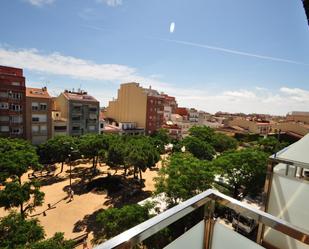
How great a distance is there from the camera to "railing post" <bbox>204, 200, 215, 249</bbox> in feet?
6.57

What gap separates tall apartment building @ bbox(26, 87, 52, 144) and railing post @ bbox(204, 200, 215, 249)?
31.6 meters

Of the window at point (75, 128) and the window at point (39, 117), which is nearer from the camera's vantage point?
the window at point (39, 117)

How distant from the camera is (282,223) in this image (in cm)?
160

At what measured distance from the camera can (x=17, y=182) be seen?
12664 mm

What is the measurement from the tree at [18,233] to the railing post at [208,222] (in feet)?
28.2

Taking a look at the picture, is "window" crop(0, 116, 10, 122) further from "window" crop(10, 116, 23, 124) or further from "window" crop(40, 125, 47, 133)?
"window" crop(40, 125, 47, 133)

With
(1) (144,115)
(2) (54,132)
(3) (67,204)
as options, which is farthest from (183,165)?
(1) (144,115)

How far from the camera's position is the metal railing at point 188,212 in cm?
129

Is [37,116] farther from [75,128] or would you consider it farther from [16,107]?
[75,128]

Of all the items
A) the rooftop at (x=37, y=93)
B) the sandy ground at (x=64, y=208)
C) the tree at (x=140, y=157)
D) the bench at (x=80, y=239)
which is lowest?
the sandy ground at (x=64, y=208)

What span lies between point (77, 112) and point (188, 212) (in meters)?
33.5

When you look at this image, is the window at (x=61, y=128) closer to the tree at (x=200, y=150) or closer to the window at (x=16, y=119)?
the window at (x=16, y=119)

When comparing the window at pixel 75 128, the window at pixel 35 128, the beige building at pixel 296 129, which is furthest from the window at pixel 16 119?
the beige building at pixel 296 129

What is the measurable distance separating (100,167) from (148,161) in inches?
400
